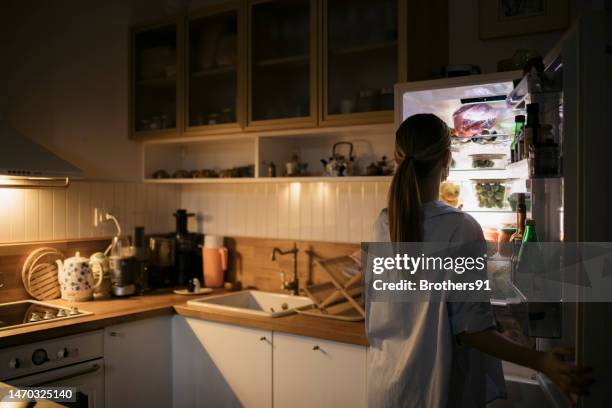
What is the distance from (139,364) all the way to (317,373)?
86 centimetres

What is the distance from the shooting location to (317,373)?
217 cm

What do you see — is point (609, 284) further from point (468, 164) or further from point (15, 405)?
point (15, 405)

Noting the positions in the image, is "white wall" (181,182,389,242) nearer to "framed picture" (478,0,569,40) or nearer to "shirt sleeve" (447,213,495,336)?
"framed picture" (478,0,569,40)

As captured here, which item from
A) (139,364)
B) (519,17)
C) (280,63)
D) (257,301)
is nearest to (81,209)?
(139,364)

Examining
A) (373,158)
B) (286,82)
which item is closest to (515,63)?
(373,158)

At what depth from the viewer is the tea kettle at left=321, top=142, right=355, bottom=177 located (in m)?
2.60

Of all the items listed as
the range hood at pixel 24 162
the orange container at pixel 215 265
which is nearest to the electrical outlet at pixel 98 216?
the range hood at pixel 24 162

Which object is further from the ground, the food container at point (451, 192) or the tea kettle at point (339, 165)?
the tea kettle at point (339, 165)

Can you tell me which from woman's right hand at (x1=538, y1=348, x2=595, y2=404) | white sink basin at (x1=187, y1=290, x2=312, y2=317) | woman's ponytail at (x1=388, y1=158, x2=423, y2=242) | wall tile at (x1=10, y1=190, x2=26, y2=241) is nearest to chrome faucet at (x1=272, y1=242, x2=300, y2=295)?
white sink basin at (x1=187, y1=290, x2=312, y2=317)

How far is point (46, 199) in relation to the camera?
2.77m

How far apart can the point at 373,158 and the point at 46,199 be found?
64.8 inches

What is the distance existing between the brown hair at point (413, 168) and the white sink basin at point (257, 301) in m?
1.41

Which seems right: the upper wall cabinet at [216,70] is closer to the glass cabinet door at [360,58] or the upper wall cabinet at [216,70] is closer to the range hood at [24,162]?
the glass cabinet door at [360,58]

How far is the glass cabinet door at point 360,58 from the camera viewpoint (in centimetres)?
232
